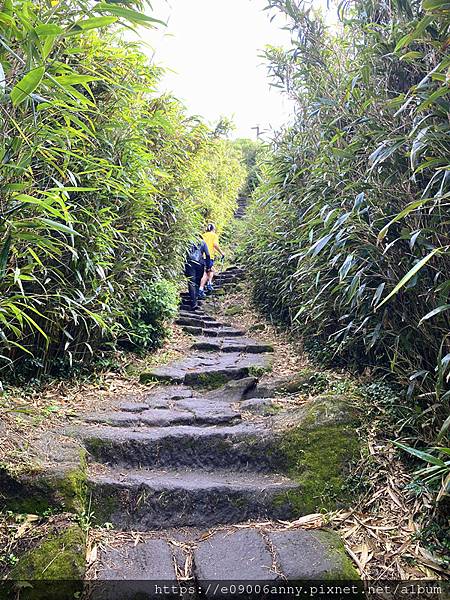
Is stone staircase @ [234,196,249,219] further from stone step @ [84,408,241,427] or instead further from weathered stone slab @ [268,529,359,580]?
weathered stone slab @ [268,529,359,580]

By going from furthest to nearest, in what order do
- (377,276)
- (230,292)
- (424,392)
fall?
1. (230,292)
2. (377,276)
3. (424,392)

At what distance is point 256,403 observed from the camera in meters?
2.82

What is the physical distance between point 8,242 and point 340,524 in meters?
1.80

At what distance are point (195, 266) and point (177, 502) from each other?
4.77 metres

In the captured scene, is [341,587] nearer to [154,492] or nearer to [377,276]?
[154,492]

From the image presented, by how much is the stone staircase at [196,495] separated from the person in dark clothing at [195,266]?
11.1 ft

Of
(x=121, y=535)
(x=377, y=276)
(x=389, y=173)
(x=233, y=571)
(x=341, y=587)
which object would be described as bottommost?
(x=121, y=535)

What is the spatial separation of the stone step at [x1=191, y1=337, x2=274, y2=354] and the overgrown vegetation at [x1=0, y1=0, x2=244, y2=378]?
76 centimetres

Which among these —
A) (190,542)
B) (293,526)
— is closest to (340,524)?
(293,526)

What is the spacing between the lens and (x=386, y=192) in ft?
6.56

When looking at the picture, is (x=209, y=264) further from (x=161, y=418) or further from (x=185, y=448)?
(x=185, y=448)

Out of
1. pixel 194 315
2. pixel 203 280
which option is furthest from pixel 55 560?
pixel 203 280

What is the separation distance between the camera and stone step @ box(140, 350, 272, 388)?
3465 mm

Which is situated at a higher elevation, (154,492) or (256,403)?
(256,403)
